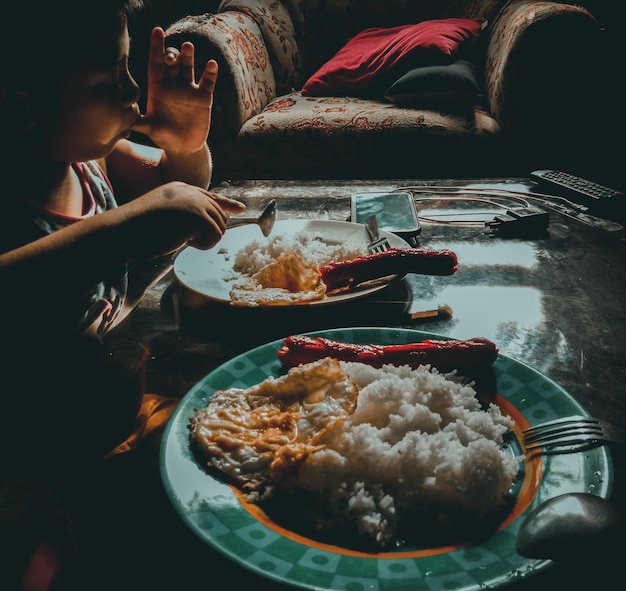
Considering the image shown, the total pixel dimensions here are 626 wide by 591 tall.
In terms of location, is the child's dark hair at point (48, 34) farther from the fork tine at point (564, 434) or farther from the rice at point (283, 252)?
the fork tine at point (564, 434)

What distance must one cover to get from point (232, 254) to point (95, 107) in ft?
1.38

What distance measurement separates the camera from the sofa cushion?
2.65 metres

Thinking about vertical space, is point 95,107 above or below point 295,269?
above

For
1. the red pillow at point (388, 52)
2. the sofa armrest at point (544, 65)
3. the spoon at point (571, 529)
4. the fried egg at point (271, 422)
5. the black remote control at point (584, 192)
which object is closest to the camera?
the spoon at point (571, 529)

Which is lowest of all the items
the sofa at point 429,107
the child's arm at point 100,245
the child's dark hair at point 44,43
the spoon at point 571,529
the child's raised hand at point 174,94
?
the sofa at point 429,107

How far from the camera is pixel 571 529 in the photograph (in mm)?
464

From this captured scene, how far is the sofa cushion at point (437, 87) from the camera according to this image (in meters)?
2.65

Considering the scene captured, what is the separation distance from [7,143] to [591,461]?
850 millimetres

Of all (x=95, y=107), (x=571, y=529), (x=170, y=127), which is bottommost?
(x=571, y=529)

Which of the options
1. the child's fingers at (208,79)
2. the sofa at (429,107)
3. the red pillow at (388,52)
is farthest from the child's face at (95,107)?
the red pillow at (388,52)

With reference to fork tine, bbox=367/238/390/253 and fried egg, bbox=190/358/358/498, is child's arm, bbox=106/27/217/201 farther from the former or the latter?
fried egg, bbox=190/358/358/498

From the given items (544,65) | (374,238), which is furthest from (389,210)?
(544,65)

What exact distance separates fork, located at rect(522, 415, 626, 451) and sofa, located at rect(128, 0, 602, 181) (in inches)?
82.3

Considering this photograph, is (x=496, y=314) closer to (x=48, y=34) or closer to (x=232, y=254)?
(x=232, y=254)
